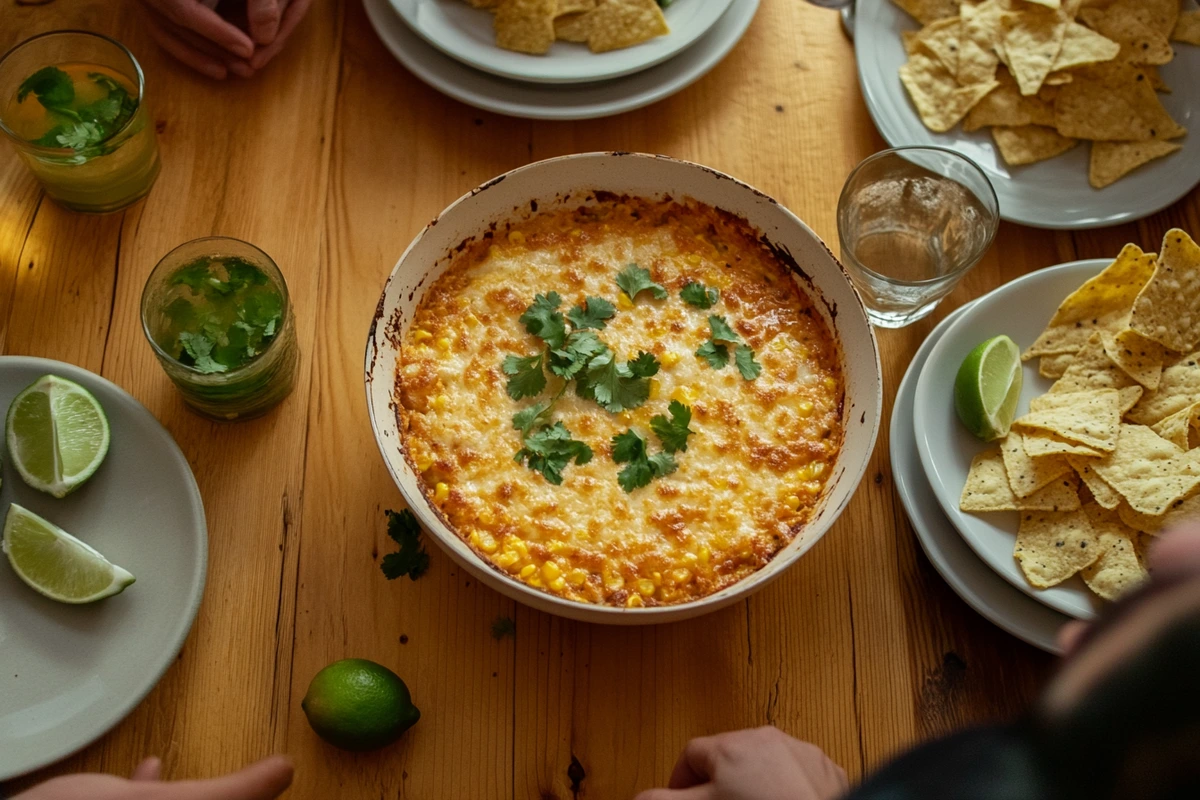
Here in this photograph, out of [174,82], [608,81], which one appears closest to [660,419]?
[608,81]

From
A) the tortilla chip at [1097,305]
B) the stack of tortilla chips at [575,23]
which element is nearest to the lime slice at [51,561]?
the stack of tortilla chips at [575,23]

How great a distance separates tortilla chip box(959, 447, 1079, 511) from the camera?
6.40 feet

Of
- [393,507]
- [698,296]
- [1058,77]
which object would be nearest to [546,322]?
[698,296]

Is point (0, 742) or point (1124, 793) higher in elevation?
point (1124, 793)

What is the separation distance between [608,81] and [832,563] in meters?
1.21

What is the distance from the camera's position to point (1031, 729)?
2.28ft

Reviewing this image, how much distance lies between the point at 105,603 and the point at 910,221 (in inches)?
71.9

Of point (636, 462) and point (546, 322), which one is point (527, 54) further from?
point (636, 462)

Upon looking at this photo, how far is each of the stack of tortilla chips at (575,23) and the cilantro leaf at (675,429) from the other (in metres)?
0.94

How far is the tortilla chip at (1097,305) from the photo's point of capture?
6.75 feet

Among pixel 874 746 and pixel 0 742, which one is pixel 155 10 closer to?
pixel 0 742

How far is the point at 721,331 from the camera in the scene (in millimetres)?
2018

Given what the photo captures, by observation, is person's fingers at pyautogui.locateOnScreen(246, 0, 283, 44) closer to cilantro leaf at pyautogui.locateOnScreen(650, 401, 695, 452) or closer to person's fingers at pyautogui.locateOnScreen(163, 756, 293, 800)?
cilantro leaf at pyautogui.locateOnScreen(650, 401, 695, 452)

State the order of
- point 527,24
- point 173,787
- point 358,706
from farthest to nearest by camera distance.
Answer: point 527,24 < point 358,706 < point 173,787
